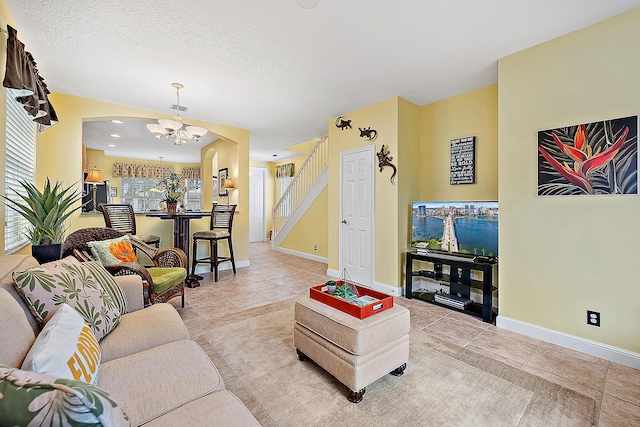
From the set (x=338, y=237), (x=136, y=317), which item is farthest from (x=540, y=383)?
(x=338, y=237)

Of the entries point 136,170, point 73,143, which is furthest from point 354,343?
point 136,170

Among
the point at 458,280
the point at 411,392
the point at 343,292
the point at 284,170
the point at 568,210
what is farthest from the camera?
the point at 284,170

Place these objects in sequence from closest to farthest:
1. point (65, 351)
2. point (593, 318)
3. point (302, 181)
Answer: point (65, 351), point (593, 318), point (302, 181)

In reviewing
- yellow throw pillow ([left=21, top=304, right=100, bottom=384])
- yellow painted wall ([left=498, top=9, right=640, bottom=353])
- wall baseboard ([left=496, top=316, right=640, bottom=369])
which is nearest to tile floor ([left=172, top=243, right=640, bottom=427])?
wall baseboard ([left=496, top=316, right=640, bottom=369])

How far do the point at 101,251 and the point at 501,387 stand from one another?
11.1ft

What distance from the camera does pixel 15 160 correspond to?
2.48 meters

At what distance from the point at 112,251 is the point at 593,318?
166 inches

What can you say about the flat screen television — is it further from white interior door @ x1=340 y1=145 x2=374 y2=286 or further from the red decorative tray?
the red decorative tray

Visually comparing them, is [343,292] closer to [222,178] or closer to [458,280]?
[458,280]

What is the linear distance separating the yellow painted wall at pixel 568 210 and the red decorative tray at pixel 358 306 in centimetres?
159

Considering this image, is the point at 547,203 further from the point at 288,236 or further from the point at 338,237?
the point at 288,236

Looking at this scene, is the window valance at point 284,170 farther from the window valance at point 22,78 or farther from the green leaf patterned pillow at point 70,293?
the green leaf patterned pillow at point 70,293

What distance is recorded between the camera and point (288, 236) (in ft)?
22.9

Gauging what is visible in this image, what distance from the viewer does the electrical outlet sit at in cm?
226
